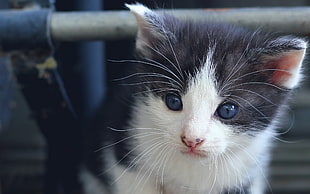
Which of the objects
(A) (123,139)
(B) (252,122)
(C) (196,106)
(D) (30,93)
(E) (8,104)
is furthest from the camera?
(E) (8,104)

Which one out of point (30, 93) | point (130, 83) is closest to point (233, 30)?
point (130, 83)

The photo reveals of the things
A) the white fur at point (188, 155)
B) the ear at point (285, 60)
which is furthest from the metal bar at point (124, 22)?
the white fur at point (188, 155)

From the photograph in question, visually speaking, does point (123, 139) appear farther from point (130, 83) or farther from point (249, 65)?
point (249, 65)

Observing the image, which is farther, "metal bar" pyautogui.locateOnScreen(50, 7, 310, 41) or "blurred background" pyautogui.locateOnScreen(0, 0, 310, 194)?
"blurred background" pyautogui.locateOnScreen(0, 0, 310, 194)

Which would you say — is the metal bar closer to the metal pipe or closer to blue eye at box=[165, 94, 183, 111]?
the metal pipe

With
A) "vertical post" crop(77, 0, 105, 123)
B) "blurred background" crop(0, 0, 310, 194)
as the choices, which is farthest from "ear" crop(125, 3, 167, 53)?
"vertical post" crop(77, 0, 105, 123)

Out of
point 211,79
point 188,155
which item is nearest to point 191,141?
point 188,155
